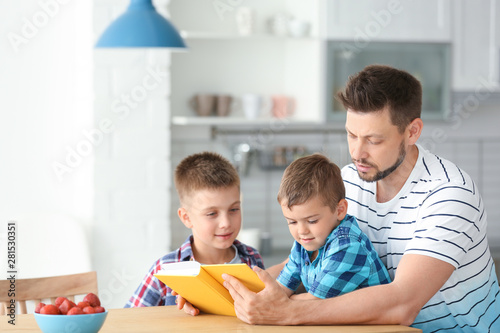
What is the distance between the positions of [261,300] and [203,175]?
60cm

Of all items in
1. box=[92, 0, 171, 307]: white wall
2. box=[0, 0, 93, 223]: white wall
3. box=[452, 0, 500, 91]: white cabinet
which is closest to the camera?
box=[92, 0, 171, 307]: white wall

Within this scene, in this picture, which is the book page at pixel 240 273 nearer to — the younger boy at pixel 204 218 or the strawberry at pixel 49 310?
the strawberry at pixel 49 310

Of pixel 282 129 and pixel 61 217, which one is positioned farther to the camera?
pixel 282 129

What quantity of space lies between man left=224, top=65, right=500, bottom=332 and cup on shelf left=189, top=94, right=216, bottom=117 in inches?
72.5

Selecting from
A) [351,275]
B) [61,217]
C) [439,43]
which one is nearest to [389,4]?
[439,43]

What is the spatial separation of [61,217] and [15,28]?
0.88 m

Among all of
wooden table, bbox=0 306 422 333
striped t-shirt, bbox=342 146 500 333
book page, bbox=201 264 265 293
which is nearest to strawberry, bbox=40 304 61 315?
wooden table, bbox=0 306 422 333

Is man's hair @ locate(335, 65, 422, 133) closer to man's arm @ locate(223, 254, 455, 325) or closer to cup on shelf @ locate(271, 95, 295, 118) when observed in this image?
man's arm @ locate(223, 254, 455, 325)

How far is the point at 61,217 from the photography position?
319cm

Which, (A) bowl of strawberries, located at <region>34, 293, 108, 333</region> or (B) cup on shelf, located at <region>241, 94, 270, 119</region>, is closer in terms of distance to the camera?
(A) bowl of strawberries, located at <region>34, 293, 108, 333</region>

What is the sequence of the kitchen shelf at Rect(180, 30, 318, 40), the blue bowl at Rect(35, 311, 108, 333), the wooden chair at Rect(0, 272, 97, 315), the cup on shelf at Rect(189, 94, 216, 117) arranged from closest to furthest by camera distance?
the blue bowl at Rect(35, 311, 108, 333) < the wooden chair at Rect(0, 272, 97, 315) < the kitchen shelf at Rect(180, 30, 318, 40) < the cup on shelf at Rect(189, 94, 216, 117)

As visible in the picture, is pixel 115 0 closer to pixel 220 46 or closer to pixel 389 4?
pixel 220 46

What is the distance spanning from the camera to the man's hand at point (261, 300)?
161cm

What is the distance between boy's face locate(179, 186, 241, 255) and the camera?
82.0 inches
